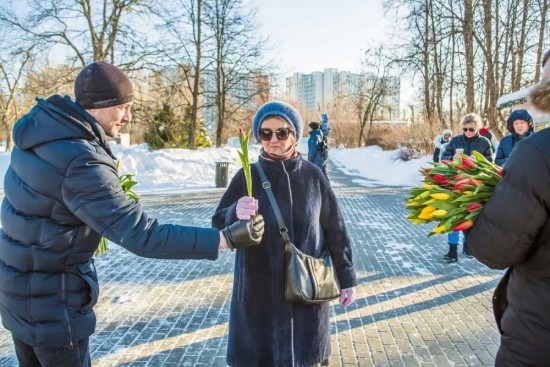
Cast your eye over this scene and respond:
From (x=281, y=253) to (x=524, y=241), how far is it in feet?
4.07

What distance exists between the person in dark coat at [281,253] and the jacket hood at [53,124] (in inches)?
36.3

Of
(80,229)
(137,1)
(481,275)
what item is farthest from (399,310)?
(137,1)

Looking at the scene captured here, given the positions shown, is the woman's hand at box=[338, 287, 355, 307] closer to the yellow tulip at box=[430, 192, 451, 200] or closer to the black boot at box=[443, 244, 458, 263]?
the yellow tulip at box=[430, 192, 451, 200]

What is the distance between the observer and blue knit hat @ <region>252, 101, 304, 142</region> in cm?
269

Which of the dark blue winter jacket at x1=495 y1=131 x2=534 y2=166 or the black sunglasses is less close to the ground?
the black sunglasses

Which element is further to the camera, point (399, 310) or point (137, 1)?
point (137, 1)

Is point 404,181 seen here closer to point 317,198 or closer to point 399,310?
point 399,310

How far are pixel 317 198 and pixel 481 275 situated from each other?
14.6 feet

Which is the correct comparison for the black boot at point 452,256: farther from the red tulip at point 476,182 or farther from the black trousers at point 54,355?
the black trousers at point 54,355

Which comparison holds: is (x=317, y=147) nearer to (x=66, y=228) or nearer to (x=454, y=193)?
(x=454, y=193)

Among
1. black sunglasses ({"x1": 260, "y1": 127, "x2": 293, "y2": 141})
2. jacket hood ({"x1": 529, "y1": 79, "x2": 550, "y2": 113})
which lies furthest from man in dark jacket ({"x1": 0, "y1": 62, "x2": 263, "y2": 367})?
jacket hood ({"x1": 529, "y1": 79, "x2": 550, "y2": 113})

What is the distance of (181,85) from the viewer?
84.7 feet

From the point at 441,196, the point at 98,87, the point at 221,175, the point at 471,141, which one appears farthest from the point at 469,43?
the point at 98,87

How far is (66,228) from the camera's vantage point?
→ 1912 millimetres
